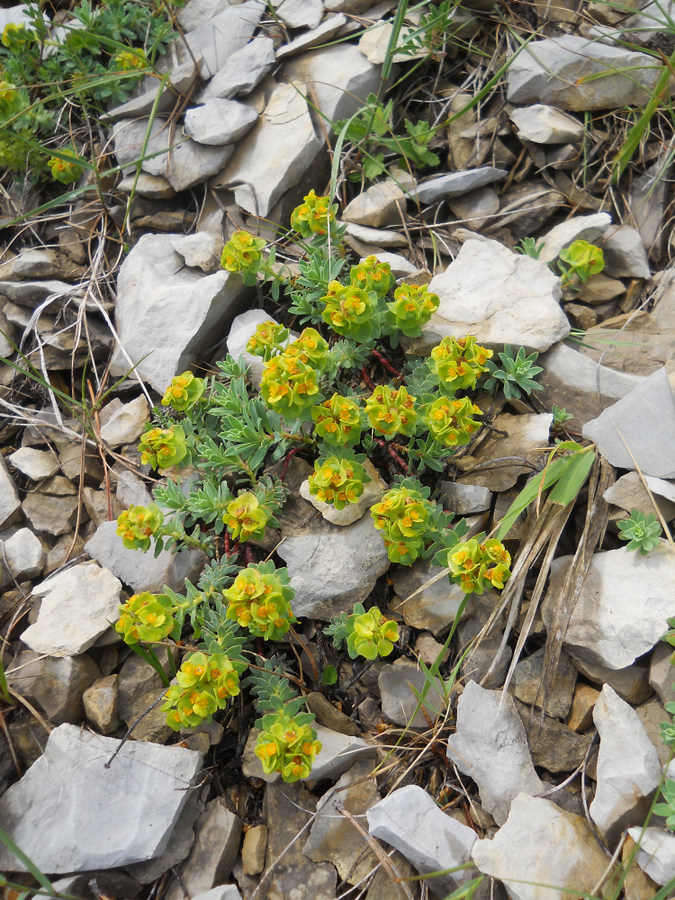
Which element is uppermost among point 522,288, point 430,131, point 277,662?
point 430,131

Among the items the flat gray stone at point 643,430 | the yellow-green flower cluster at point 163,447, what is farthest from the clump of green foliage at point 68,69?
the flat gray stone at point 643,430

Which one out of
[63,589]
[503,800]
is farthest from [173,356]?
[503,800]

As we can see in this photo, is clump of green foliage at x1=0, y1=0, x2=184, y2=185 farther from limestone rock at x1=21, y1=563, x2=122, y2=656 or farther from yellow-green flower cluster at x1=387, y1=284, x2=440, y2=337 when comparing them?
limestone rock at x1=21, y1=563, x2=122, y2=656

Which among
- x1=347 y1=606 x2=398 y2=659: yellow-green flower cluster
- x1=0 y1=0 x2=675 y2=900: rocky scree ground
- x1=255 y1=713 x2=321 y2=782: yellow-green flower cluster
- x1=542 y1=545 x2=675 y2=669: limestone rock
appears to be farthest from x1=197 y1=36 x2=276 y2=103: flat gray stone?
x1=255 y1=713 x2=321 y2=782: yellow-green flower cluster

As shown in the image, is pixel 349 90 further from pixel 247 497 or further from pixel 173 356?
pixel 247 497

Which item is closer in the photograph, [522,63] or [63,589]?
[63,589]

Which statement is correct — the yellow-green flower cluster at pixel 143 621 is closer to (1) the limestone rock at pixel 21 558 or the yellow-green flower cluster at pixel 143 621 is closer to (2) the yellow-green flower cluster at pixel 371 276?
(1) the limestone rock at pixel 21 558

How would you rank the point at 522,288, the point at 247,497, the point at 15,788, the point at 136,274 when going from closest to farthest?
the point at 15,788 → the point at 247,497 → the point at 522,288 → the point at 136,274
